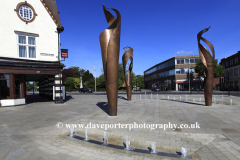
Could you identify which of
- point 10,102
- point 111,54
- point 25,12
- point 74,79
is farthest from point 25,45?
point 74,79

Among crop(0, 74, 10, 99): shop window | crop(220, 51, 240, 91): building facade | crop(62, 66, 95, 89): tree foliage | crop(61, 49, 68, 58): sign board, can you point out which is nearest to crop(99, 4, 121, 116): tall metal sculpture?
crop(61, 49, 68, 58): sign board

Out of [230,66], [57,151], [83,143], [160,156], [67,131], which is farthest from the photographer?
[230,66]

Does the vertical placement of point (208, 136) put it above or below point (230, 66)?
below

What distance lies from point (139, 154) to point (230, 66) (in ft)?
230

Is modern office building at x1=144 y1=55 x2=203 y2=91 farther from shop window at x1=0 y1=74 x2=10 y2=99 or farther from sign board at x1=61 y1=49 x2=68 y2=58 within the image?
shop window at x1=0 y1=74 x2=10 y2=99

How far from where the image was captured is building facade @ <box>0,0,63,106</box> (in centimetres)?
1499

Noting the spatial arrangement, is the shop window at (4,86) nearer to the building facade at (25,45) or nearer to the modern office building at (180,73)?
the building facade at (25,45)

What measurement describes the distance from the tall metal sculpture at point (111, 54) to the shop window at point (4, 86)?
1092 cm

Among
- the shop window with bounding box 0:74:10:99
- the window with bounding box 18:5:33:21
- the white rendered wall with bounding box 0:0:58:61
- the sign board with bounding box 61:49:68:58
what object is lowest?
the shop window with bounding box 0:74:10:99

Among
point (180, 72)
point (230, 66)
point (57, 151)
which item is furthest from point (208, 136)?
point (230, 66)

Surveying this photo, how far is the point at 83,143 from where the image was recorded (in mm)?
5746

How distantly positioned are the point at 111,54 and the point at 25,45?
11.4 metres

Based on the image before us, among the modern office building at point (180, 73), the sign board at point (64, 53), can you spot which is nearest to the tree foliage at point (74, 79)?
the modern office building at point (180, 73)

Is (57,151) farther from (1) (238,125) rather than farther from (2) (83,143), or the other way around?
(1) (238,125)
